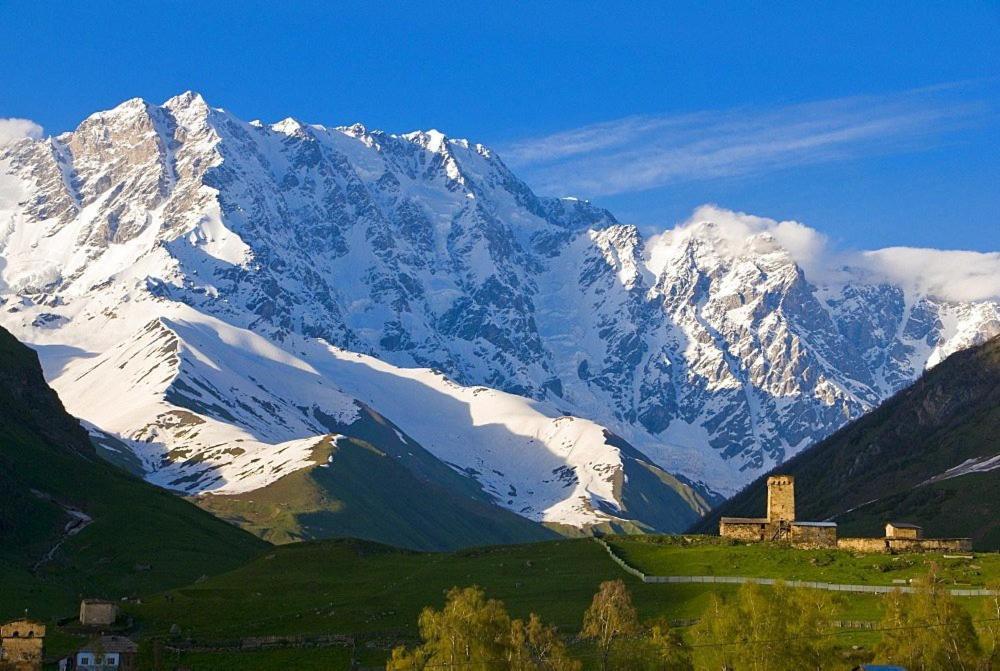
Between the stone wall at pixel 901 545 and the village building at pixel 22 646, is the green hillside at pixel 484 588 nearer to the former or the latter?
the stone wall at pixel 901 545

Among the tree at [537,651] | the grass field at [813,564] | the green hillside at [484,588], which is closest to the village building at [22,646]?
the green hillside at [484,588]

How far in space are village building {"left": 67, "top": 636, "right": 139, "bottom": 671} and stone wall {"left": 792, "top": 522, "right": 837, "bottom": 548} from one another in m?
64.0

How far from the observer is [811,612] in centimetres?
11300

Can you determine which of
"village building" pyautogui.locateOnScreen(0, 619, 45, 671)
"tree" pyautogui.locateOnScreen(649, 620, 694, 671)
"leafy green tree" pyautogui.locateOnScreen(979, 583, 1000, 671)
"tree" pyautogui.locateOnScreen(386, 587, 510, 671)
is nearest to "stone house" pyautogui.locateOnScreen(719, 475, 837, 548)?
"leafy green tree" pyautogui.locateOnScreen(979, 583, 1000, 671)

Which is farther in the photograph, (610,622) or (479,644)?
(610,622)

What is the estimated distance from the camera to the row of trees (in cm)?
10962

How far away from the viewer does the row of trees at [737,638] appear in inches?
4316

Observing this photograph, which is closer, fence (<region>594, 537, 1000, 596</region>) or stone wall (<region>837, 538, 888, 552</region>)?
fence (<region>594, 537, 1000, 596</region>)

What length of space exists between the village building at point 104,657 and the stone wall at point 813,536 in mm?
64042

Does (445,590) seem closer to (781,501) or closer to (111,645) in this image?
(111,645)

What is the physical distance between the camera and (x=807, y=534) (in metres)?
168

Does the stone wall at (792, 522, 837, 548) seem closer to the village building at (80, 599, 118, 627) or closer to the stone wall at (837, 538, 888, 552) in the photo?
the stone wall at (837, 538, 888, 552)

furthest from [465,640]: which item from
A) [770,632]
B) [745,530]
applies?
[745,530]

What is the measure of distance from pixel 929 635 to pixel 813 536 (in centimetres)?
5613
